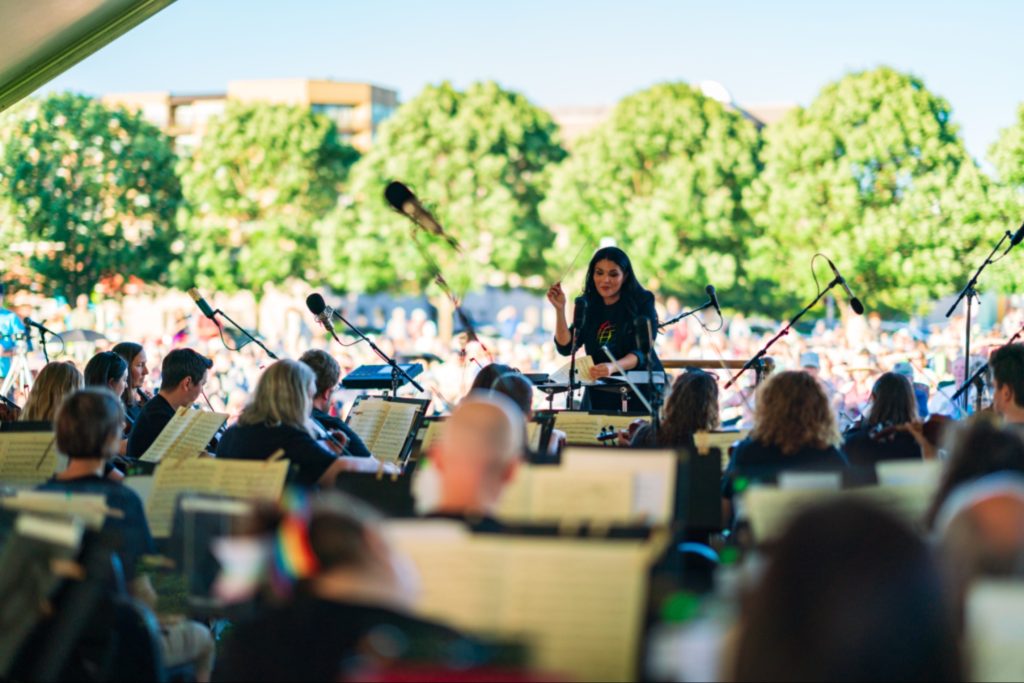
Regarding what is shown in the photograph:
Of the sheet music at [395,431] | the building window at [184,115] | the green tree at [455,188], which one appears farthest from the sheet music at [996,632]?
→ the building window at [184,115]

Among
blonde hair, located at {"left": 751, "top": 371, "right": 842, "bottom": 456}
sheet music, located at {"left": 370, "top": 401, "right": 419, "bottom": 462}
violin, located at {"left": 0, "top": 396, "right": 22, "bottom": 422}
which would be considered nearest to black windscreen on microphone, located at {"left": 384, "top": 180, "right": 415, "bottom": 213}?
sheet music, located at {"left": 370, "top": 401, "right": 419, "bottom": 462}

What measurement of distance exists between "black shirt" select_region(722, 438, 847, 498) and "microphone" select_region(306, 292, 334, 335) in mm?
3577

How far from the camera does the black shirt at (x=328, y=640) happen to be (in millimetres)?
2354

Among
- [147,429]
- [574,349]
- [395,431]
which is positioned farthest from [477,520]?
[574,349]

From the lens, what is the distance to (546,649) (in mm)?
2650

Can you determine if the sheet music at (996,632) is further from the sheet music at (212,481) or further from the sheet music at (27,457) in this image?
the sheet music at (27,457)

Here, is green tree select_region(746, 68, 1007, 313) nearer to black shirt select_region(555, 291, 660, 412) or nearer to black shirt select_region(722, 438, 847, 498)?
black shirt select_region(555, 291, 660, 412)

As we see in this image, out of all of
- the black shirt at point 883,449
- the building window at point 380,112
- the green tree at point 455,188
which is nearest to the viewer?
the black shirt at point 883,449

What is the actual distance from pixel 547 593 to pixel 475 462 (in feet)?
1.64

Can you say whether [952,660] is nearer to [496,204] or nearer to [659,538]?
[659,538]

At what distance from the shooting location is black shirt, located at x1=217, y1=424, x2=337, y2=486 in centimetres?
507

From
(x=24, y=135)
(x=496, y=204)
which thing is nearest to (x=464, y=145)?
(x=496, y=204)

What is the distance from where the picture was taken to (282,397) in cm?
513

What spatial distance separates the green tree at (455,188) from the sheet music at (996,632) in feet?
112
